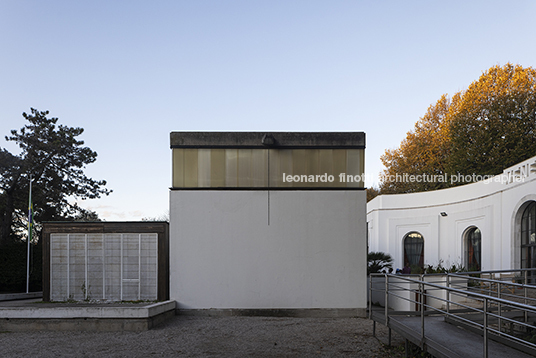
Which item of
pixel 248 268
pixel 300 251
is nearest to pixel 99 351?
pixel 248 268

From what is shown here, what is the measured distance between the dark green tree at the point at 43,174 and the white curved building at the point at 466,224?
741 inches

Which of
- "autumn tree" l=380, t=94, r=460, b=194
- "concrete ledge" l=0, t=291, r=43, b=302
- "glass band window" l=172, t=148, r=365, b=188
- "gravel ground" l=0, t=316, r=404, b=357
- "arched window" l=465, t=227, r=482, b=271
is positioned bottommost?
"concrete ledge" l=0, t=291, r=43, b=302

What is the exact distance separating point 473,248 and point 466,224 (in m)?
1.14

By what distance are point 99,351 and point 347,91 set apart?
13785 mm

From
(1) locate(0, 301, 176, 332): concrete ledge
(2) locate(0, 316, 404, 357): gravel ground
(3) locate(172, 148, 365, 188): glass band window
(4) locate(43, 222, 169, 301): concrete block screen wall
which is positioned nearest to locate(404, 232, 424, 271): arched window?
(3) locate(172, 148, 365, 188): glass band window

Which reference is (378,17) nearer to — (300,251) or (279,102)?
(279,102)

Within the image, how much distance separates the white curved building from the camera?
14.4 meters

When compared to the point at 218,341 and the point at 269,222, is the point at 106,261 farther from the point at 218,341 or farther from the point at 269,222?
the point at 218,341

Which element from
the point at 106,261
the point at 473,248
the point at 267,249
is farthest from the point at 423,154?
the point at 106,261

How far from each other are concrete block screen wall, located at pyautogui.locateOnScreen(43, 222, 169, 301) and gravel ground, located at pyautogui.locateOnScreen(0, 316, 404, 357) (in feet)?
7.68

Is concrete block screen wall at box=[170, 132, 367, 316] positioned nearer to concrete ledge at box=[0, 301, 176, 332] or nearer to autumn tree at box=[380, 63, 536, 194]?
concrete ledge at box=[0, 301, 176, 332]

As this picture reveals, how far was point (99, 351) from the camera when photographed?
760 centimetres

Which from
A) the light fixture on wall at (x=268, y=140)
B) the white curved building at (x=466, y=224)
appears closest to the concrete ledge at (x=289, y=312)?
the light fixture on wall at (x=268, y=140)

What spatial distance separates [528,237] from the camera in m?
14.3
